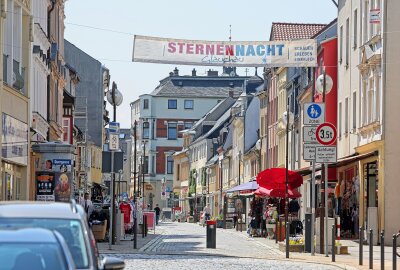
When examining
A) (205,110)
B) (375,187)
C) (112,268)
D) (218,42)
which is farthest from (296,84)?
(205,110)

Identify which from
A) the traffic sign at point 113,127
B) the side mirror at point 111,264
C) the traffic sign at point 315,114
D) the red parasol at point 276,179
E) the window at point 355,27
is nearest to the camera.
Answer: the side mirror at point 111,264

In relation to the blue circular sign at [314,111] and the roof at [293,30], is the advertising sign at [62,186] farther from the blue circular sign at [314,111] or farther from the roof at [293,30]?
the roof at [293,30]

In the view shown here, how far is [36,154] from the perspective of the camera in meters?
43.9

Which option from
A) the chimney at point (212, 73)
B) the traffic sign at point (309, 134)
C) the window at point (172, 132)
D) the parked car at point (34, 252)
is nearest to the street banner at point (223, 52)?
the traffic sign at point (309, 134)

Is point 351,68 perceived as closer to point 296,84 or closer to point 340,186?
point 340,186

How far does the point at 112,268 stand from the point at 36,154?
33564mm

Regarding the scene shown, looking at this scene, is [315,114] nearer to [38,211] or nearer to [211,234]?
[211,234]

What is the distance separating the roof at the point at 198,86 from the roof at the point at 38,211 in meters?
152

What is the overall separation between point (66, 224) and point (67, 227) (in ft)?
0.14

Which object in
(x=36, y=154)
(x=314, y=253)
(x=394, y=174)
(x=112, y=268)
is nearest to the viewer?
(x=112, y=268)

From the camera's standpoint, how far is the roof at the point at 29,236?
985cm

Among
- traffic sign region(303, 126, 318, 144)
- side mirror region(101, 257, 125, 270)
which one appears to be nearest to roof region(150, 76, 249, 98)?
traffic sign region(303, 126, 318, 144)

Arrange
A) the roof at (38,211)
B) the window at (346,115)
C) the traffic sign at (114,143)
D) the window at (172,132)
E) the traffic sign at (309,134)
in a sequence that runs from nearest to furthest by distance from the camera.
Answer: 1. the roof at (38,211)
2. the traffic sign at (309,134)
3. the traffic sign at (114,143)
4. the window at (346,115)
5. the window at (172,132)

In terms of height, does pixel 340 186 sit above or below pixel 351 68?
below
